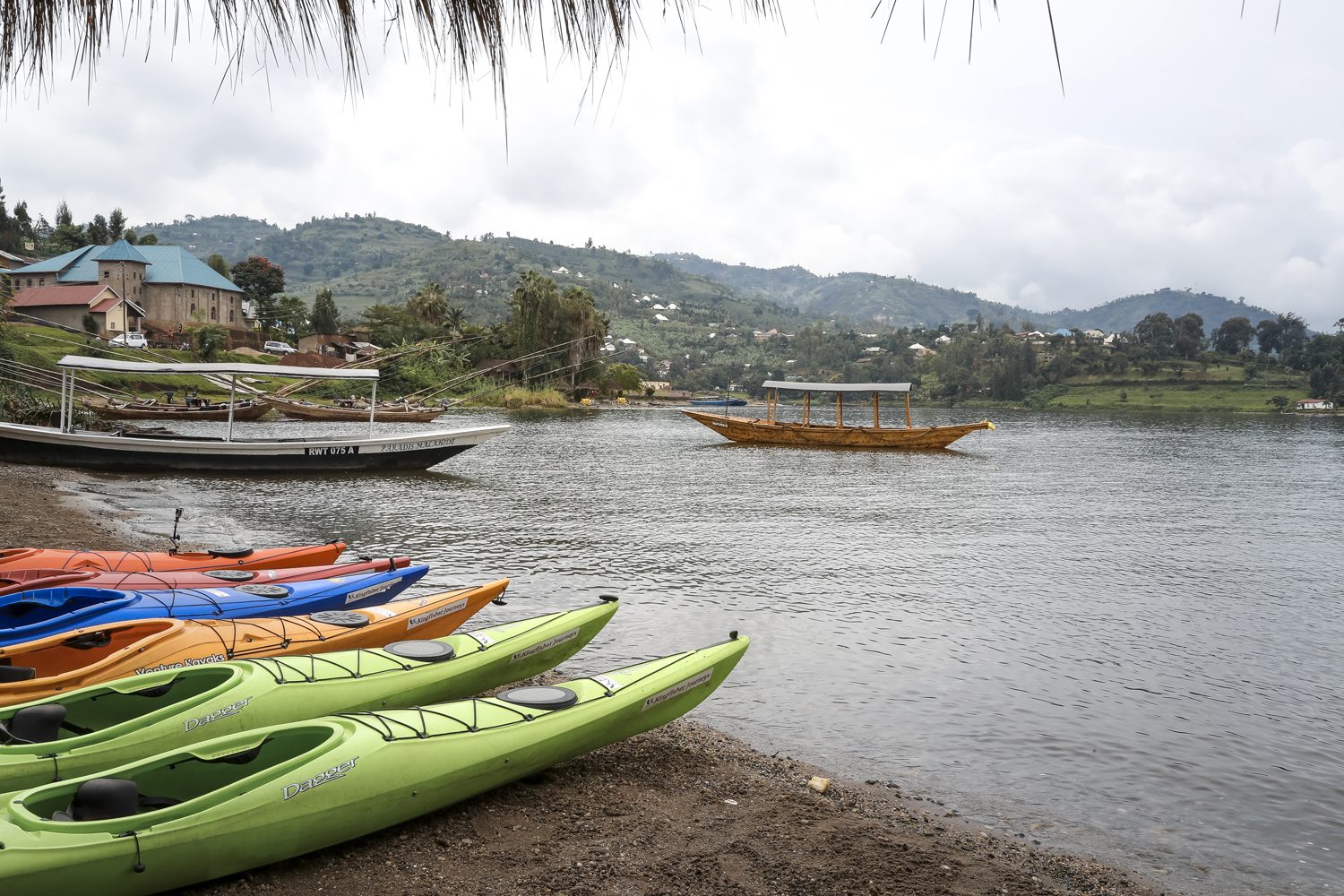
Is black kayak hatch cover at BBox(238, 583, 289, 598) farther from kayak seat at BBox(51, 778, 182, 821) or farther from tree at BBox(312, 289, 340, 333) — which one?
tree at BBox(312, 289, 340, 333)

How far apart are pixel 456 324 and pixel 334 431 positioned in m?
42.0

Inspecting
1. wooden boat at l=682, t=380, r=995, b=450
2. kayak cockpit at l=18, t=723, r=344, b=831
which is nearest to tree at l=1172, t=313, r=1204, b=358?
wooden boat at l=682, t=380, r=995, b=450

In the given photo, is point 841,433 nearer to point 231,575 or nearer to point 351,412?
point 351,412

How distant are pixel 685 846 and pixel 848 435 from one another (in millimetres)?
38785

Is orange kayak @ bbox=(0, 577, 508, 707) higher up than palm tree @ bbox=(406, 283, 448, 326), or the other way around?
palm tree @ bbox=(406, 283, 448, 326)

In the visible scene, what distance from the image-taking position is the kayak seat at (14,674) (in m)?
5.63

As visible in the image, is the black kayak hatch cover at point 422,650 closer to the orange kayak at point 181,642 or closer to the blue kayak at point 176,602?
the orange kayak at point 181,642

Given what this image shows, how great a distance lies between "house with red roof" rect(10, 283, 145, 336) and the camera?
67188 mm

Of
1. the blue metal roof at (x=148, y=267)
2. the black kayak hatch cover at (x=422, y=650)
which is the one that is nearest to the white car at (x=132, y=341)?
the blue metal roof at (x=148, y=267)

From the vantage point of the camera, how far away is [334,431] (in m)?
46.2

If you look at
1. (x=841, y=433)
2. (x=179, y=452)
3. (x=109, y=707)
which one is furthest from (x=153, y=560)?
(x=841, y=433)

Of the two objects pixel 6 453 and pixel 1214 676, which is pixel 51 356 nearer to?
pixel 6 453

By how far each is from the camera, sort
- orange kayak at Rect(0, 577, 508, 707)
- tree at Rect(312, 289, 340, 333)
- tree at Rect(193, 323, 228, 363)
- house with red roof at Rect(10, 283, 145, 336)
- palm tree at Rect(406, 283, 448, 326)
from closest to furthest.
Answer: orange kayak at Rect(0, 577, 508, 707)
tree at Rect(193, 323, 228, 363)
house with red roof at Rect(10, 283, 145, 336)
tree at Rect(312, 289, 340, 333)
palm tree at Rect(406, 283, 448, 326)

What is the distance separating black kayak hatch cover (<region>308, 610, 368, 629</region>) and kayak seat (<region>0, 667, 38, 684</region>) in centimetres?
210
